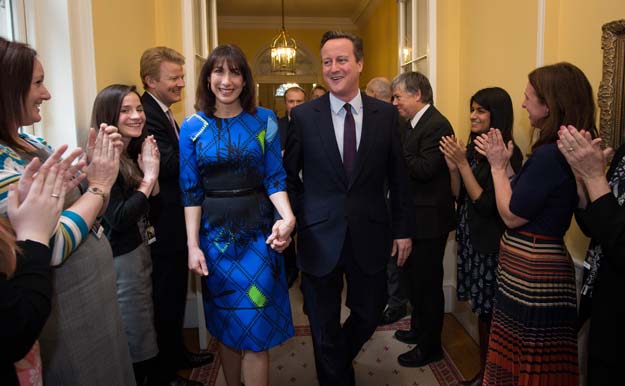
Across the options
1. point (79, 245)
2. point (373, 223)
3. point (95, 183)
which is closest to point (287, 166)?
point (373, 223)

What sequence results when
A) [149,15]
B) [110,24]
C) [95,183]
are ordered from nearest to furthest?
[95,183] → [110,24] → [149,15]

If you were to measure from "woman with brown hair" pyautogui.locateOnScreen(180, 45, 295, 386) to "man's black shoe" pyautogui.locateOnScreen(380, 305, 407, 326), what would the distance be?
5.42 ft

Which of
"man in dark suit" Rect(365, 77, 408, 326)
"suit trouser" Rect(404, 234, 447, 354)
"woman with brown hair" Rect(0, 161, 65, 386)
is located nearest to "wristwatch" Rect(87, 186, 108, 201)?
"woman with brown hair" Rect(0, 161, 65, 386)

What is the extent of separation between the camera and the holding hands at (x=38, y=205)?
1015 millimetres

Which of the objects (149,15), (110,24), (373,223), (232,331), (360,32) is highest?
(360,32)

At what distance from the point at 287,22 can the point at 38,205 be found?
29.8 ft

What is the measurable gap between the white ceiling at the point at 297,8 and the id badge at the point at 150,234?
6.27m

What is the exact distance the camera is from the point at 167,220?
2508 millimetres

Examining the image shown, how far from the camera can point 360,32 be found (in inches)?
352

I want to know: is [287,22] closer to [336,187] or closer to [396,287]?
[396,287]

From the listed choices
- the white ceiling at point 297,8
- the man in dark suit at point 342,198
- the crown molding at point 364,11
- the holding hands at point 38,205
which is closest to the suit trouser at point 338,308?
the man in dark suit at point 342,198

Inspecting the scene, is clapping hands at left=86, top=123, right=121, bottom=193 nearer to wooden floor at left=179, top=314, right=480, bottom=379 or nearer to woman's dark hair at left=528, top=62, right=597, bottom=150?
woman's dark hair at left=528, top=62, right=597, bottom=150

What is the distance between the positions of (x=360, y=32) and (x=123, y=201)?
7.80 metres

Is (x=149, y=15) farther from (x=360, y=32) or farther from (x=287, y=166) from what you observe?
(x=360, y=32)
